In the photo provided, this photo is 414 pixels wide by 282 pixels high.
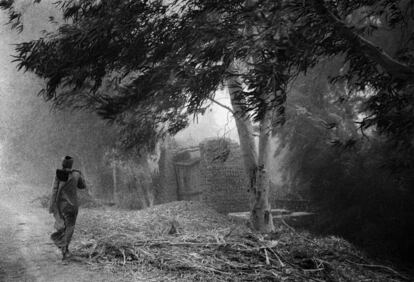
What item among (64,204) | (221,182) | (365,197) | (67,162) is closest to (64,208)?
(64,204)

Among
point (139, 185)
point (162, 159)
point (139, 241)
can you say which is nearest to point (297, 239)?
point (139, 241)

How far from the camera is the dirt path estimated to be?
670 centimetres

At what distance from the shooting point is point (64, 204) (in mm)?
7840

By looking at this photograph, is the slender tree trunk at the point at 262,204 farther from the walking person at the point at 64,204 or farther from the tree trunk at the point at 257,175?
the walking person at the point at 64,204

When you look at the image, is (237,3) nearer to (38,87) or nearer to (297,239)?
(297,239)

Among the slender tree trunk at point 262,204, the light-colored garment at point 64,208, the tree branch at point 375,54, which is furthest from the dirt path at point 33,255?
the slender tree trunk at point 262,204

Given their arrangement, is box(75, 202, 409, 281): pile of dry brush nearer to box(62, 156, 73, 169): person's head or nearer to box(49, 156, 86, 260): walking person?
box(49, 156, 86, 260): walking person

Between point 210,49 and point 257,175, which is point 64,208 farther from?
point 257,175

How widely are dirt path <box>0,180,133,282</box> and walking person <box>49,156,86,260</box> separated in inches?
17.4

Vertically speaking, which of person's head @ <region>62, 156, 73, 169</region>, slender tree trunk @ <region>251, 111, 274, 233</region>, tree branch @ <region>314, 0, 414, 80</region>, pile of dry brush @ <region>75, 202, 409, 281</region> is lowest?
pile of dry brush @ <region>75, 202, 409, 281</region>

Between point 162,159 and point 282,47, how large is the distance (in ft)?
55.9

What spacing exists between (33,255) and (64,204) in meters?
1.35

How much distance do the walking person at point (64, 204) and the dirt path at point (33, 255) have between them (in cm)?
44

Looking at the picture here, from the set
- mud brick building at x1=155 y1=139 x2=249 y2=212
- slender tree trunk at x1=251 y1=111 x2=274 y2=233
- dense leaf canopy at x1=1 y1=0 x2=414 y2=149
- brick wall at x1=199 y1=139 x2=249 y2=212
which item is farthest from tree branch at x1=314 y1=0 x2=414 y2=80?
brick wall at x1=199 y1=139 x2=249 y2=212
